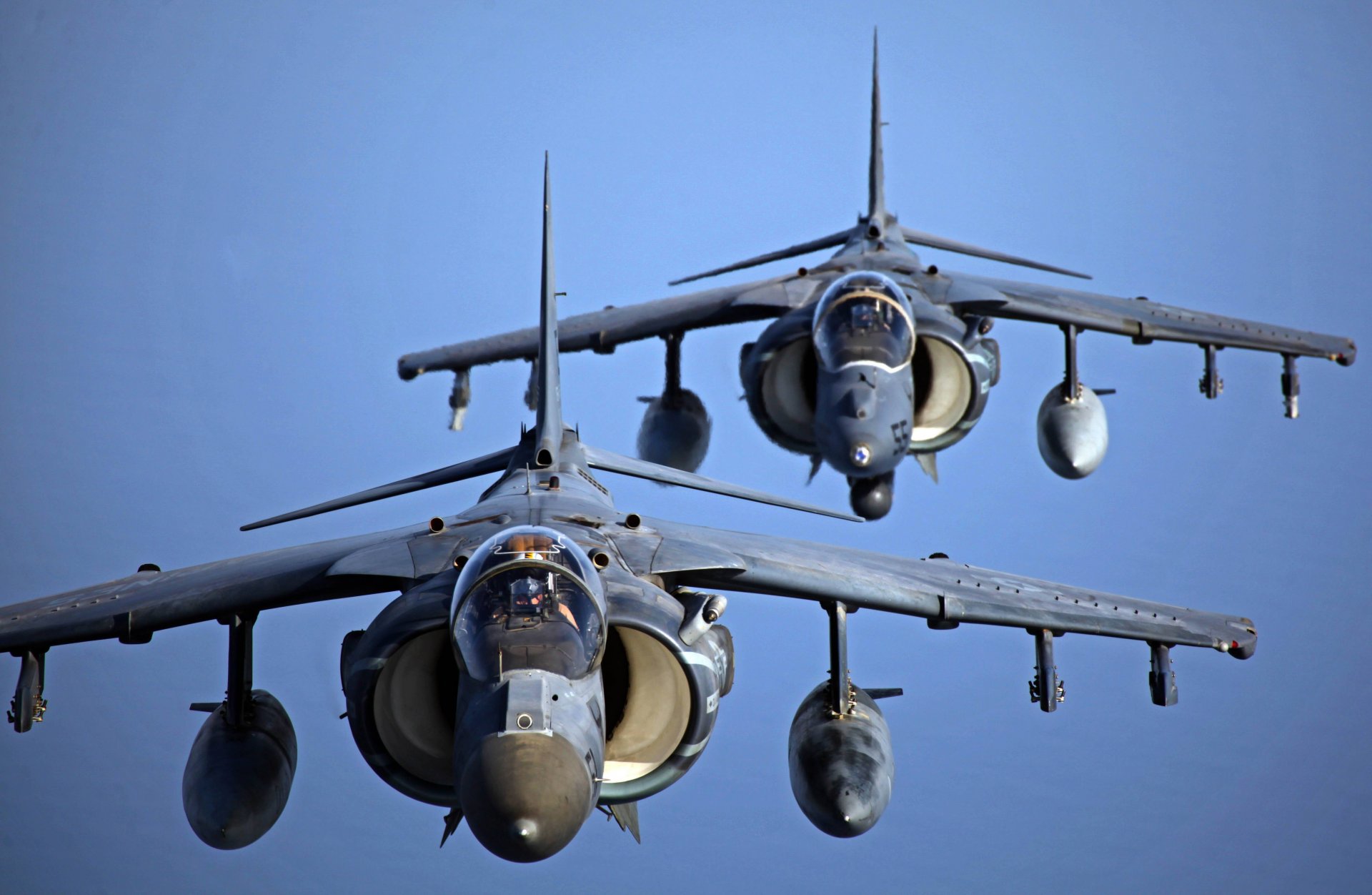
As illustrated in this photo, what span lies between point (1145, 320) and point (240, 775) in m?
12.2

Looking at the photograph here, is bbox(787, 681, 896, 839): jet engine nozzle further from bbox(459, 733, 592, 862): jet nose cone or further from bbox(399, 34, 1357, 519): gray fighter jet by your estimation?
bbox(399, 34, 1357, 519): gray fighter jet

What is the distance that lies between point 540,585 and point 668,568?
1758 millimetres

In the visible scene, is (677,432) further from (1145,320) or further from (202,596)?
(202,596)

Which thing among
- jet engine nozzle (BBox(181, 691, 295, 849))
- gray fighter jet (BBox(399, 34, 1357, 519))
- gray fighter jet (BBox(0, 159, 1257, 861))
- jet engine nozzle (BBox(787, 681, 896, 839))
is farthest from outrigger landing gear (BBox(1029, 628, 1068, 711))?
jet engine nozzle (BBox(181, 691, 295, 849))

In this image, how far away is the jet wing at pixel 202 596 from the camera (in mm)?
12625

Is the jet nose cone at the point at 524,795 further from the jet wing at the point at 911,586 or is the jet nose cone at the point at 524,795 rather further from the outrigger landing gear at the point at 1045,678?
the outrigger landing gear at the point at 1045,678

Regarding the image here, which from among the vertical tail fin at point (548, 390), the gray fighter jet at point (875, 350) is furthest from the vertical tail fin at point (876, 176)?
the vertical tail fin at point (548, 390)

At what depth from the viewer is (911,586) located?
13.2 meters

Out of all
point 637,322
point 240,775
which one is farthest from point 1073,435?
point 240,775

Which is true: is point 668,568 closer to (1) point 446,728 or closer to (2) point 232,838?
(1) point 446,728

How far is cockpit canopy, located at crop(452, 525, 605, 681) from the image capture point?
10.3 metres

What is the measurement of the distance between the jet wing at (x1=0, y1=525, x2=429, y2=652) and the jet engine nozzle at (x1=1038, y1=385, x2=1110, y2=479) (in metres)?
8.87

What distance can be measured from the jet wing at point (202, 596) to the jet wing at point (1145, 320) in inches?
353

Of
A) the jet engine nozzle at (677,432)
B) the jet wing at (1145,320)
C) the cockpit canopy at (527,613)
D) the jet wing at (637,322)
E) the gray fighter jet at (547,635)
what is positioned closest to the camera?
the gray fighter jet at (547,635)
